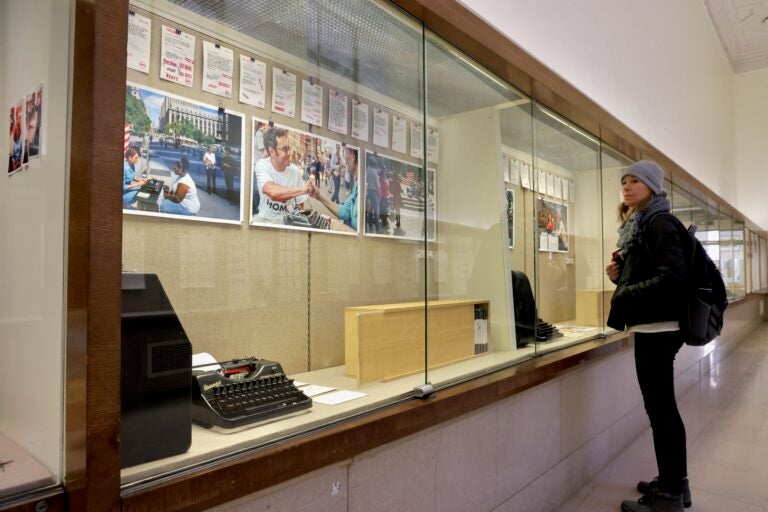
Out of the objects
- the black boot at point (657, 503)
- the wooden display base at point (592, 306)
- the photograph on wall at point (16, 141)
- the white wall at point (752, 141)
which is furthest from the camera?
the white wall at point (752, 141)

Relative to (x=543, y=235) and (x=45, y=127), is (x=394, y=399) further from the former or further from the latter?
(x=543, y=235)

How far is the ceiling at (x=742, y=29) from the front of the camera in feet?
23.6

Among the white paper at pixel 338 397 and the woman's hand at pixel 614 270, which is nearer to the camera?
the white paper at pixel 338 397

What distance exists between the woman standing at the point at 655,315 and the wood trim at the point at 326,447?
0.51 meters

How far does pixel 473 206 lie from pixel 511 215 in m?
0.26

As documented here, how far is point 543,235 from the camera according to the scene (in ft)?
8.84

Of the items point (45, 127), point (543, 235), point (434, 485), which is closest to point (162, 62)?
point (45, 127)

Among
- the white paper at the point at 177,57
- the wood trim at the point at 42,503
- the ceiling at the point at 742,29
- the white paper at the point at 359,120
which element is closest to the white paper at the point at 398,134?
the white paper at the point at 359,120

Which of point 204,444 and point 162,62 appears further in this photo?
point 162,62

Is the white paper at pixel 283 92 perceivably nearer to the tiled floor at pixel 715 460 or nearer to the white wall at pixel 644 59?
the white wall at pixel 644 59

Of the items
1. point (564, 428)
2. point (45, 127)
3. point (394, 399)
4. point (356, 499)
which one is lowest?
point (564, 428)

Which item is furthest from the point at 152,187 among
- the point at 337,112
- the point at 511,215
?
the point at 511,215

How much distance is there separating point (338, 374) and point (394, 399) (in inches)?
9.3

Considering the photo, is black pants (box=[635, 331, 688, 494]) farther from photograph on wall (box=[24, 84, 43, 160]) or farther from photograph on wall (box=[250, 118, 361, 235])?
photograph on wall (box=[24, 84, 43, 160])
